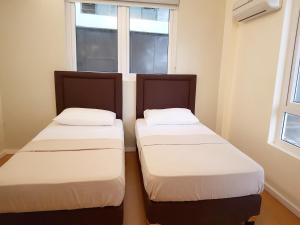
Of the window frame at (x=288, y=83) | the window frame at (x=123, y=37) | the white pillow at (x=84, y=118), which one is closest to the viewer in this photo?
the window frame at (x=288, y=83)

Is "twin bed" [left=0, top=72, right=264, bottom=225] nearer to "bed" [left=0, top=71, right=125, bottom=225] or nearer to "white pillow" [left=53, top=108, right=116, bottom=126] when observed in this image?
"bed" [left=0, top=71, right=125, bottom=225]

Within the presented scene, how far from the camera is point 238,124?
278 centimetres

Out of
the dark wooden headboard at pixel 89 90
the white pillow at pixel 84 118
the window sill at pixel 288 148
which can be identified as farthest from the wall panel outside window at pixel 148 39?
the window sill at pixel 288 148

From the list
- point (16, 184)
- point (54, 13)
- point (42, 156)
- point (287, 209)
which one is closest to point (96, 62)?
point (54, 13)

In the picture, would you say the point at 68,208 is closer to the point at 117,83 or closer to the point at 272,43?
the point at 117,83

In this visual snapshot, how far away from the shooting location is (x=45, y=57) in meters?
2.68

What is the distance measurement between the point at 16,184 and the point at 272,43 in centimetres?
263

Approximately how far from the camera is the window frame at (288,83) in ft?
6.35

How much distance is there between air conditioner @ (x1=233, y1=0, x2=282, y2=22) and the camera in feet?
6.68

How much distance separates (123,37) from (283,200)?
270 centimetres

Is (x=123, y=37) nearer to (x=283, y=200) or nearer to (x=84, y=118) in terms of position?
(x=84, y=118)

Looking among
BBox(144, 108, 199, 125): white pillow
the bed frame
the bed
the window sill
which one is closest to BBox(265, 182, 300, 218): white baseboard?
the window sill

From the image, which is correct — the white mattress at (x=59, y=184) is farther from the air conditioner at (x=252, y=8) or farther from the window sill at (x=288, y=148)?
the air conditioner at (x=252, y=8)

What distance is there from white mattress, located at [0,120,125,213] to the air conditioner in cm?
214
